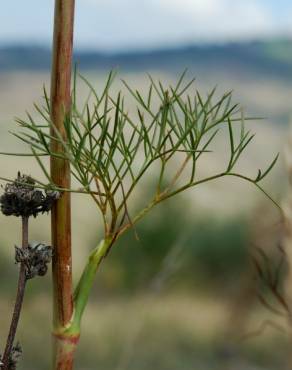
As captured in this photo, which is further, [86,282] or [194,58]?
[194,58]

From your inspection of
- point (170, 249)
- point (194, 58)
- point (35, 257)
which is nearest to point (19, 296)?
point (35, 257)

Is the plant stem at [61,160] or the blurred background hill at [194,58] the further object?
the blurred background hill at [194,58]

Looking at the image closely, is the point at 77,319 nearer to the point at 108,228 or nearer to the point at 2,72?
the point at 108,228

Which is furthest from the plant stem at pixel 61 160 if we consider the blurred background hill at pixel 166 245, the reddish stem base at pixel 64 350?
the blurred background hill at pixel 166 245

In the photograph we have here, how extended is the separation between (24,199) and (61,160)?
0.02m

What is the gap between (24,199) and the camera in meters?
0.23

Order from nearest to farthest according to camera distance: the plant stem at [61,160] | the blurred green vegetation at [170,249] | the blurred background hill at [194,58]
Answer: the plant stem at [61,160] < the blurred green vegetation at [170,249] < the blurred background hill at [194,58]

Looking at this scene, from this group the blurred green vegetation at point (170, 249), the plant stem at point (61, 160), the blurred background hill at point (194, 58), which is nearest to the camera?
the plant stem at point (61, 160)

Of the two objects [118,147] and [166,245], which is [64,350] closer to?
[118,147]

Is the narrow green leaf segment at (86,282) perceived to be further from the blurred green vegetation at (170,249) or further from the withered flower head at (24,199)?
the blurred green vegetation at (170,249)

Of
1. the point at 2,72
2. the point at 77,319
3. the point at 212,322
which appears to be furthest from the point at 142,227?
the point at 77,319

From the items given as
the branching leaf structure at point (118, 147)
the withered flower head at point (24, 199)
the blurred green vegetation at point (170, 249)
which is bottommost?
the blurred green vegetation at point (170, 249)

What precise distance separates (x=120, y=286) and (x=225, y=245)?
0.88 ft

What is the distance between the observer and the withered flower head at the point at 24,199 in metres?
0.23
